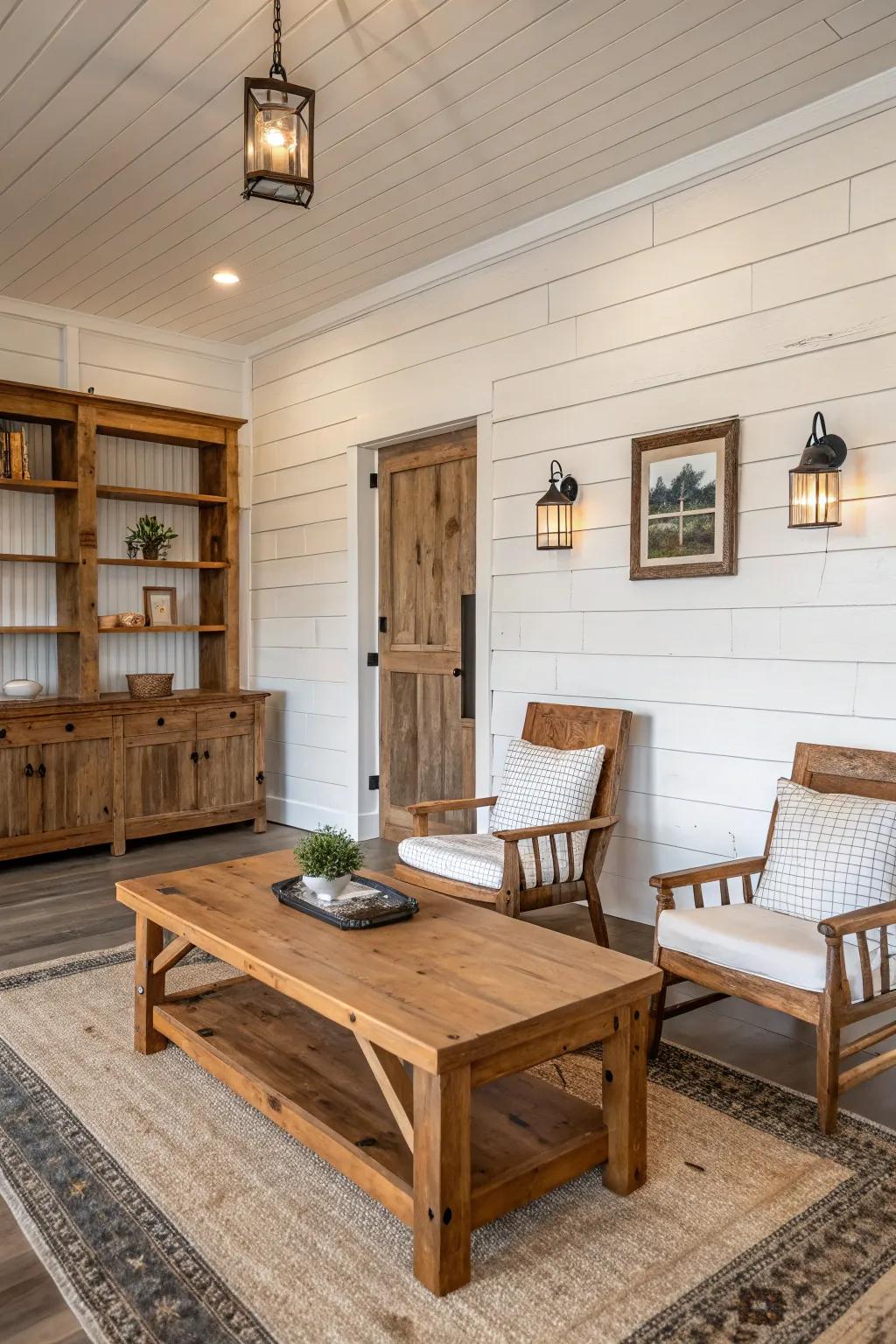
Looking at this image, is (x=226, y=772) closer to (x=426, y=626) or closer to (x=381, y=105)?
(x=426, y=626)

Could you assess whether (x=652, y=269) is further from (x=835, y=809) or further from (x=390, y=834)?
(x=390, y=834)

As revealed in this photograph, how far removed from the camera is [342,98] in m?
3.23

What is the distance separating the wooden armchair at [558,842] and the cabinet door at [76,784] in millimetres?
2167

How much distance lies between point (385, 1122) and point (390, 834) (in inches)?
132

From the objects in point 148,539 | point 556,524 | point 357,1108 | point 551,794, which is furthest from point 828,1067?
point 148,539

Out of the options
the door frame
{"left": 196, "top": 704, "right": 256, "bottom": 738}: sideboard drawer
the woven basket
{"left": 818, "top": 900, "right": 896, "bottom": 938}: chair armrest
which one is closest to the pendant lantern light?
{"left": 818, "top": 900, "right": 896, "bottom": 938}: chair armrest

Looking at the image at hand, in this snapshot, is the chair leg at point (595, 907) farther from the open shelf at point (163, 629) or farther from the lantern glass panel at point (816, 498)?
the open shelf at point (163, 629)

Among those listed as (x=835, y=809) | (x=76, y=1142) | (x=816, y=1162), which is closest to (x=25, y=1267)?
(x=76, y=1142)

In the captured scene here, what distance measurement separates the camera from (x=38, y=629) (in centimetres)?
508

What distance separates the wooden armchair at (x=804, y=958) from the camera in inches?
90.3

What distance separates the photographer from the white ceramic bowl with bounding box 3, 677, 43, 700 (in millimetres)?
5051

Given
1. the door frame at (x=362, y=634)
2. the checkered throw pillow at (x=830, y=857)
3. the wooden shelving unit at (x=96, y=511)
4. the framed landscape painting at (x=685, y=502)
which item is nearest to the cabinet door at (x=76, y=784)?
the wooden shelving unit at (x=96, y=511)

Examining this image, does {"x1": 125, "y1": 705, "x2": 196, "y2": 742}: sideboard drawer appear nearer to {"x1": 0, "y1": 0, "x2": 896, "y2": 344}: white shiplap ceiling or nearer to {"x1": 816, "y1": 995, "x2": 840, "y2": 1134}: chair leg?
{"x1": 0, "y1": 0, "x2": 896, "y2": 344}: white shiplap ceiling

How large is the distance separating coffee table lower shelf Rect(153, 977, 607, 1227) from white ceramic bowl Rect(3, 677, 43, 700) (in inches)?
115
